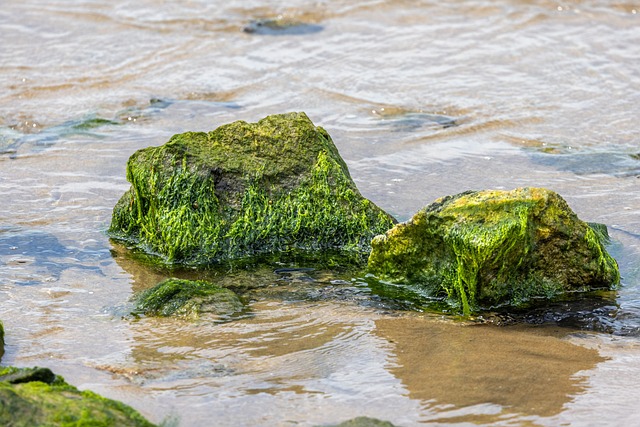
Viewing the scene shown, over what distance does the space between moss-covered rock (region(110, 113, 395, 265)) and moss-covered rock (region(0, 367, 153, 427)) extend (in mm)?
2385

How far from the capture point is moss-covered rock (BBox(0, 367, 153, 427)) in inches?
151

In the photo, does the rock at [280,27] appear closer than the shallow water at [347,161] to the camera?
No

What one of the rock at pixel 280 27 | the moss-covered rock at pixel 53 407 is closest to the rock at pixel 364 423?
the moss-covered rock at pixel 53 407

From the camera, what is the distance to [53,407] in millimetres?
3928

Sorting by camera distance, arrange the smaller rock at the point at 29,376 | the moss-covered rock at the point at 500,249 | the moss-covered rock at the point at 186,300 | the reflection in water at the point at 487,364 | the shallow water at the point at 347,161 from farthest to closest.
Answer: the moss-covered rock at the point at 500,249
the moss-covered rock at the point at 186,300
the shallow water at the point at 347,161
the reflection in water at the point at 487,364
the smaller rock at the point at 29,376

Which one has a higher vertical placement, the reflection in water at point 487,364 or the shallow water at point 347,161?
the shallow water at point 347,161

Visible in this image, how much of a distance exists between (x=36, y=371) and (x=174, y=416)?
678mm

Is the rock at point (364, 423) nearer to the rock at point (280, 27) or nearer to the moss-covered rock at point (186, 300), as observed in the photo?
the moss-covered rock at point (186, 300)

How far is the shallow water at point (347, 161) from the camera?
15.2 feet

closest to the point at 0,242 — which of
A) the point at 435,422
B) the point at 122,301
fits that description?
the point at 122,301

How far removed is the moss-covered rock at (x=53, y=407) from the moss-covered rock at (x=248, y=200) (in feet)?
7.83

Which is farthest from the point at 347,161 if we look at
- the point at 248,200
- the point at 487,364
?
the point at 487,364

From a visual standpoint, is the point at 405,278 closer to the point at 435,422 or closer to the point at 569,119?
the point at 435,422

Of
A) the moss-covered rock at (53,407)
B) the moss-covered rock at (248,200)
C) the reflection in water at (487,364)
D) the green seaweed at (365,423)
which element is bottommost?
the reflection in water at (487,364)
